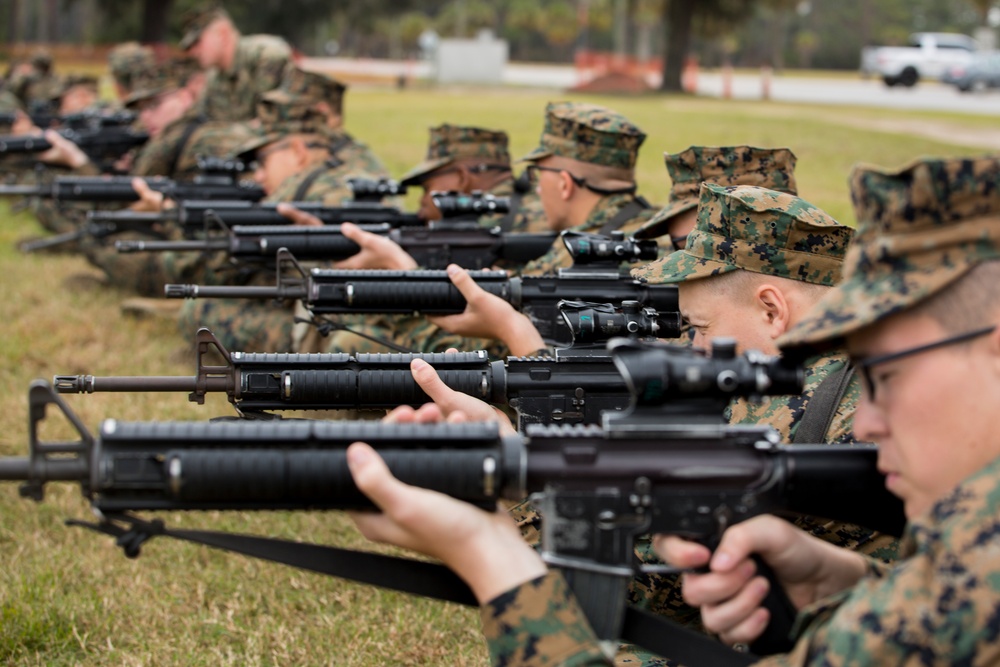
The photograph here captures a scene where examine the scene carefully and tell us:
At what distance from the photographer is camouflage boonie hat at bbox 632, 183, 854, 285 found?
152 inches

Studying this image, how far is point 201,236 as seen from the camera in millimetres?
10219

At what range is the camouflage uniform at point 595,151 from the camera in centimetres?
666

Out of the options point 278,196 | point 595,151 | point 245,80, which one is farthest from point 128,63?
point 595,151

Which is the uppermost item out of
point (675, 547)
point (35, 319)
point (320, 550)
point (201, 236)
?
point (675, 547)

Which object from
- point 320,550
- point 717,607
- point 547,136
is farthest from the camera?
point 547,136

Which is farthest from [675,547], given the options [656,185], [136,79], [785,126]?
[785,126]

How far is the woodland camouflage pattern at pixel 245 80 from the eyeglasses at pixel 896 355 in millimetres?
11528

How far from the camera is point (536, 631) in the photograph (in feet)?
8.14

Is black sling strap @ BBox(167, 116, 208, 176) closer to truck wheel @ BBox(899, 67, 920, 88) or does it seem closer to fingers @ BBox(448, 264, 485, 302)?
fingers @ BBox(448, 264, 485, 302)

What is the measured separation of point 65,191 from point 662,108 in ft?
65.8

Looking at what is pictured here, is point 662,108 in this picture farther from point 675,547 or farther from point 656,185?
point 675,547

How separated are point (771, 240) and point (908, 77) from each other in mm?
42794

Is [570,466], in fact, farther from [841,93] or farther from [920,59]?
[920,59]

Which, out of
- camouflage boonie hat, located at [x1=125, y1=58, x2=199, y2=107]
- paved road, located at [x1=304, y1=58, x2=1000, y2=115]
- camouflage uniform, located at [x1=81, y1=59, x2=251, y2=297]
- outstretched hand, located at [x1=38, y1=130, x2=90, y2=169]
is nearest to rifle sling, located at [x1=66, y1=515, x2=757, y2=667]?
camouflage uniform, located at [x1=81, y1=59, x2=251, y2=297]
